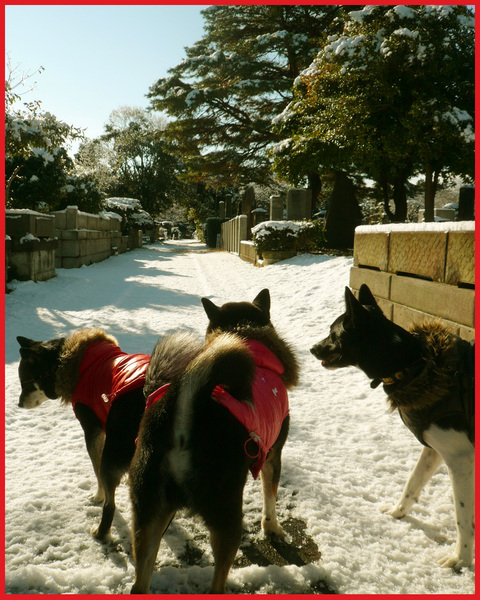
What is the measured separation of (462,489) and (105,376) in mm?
2067

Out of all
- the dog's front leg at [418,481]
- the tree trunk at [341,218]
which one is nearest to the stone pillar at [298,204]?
the tree trunk at [341,218]

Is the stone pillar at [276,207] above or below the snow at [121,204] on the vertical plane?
below

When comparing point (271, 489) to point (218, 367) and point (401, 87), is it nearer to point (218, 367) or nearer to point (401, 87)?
point (218, 367)

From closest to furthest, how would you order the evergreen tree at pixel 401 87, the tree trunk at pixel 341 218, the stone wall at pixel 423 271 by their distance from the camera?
the stone wall at pixel 423 271 → the evergreen tree at pixel 401 87 → the tree trunk at pixel 341 218

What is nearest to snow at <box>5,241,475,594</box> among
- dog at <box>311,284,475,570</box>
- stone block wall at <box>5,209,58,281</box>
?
dog at <box>311,284,475,570</box>

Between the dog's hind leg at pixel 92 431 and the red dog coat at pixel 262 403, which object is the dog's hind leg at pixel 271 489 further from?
the dog's hind leg at pixel 92 431

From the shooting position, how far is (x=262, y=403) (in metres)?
2.23

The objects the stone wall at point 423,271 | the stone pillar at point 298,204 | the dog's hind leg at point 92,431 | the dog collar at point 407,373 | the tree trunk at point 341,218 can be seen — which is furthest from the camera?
the tree trunk at point 341,218

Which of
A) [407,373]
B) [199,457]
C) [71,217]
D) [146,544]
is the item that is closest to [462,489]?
[407,373]

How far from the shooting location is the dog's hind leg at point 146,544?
6.07 ft

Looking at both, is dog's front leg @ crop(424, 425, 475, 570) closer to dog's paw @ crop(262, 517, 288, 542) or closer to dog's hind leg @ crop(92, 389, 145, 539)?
dog's paw @ crop(262, 517, 288, 542)

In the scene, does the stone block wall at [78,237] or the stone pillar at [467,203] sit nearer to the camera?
the stone pillar at [467,203]

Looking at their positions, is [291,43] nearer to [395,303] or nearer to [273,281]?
[273,281]

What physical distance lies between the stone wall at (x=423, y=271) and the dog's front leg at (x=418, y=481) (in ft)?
3.55
